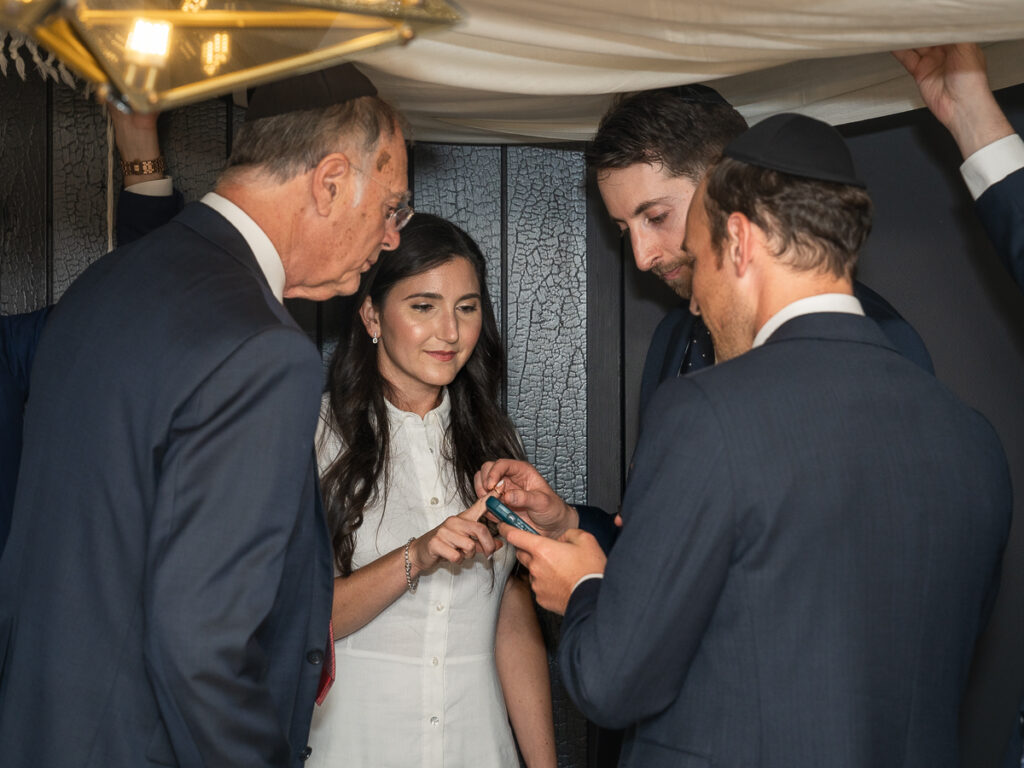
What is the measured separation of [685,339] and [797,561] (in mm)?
908

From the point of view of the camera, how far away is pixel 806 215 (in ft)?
4.26

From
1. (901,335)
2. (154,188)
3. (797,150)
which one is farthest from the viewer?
(154,188)

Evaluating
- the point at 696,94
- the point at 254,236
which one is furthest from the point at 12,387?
the point at 696,94

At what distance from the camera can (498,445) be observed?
7.64 ft

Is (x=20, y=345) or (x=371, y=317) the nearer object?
(x=20, y=345)

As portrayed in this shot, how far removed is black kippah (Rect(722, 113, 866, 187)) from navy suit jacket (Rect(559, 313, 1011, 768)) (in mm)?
186

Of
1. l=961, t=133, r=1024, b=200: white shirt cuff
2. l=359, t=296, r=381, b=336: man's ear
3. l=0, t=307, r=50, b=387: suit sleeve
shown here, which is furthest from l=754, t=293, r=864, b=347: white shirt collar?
l=0, t=307, r=50, b=387: suit sleeve

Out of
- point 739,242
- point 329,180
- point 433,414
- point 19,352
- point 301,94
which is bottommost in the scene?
point 433,414

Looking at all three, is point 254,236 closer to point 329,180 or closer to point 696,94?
point 329,180

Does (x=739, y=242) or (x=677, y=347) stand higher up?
(x=739, y=242)

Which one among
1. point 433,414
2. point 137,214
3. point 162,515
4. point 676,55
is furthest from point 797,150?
point 137,214

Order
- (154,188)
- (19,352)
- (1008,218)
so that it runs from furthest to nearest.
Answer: (154,188), (19,352), (1008,218)

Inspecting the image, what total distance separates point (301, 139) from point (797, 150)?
0.67m

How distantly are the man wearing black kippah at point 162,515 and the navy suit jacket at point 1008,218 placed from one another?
3.44 ft
